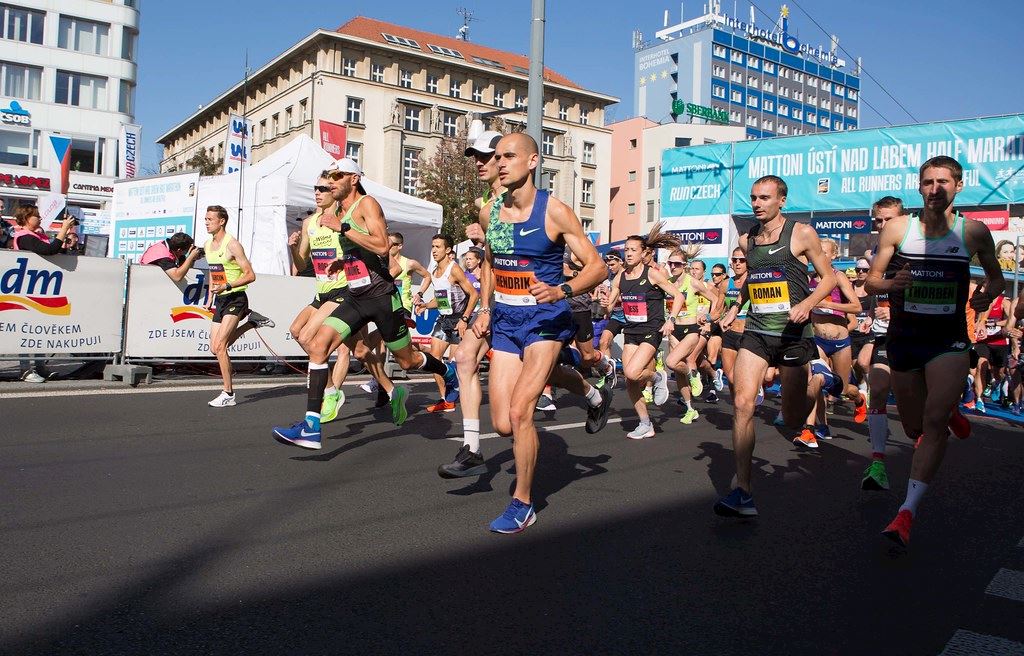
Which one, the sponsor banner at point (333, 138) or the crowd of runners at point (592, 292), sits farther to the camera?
the sponsor banner at point (333, 138)

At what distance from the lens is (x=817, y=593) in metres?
3.89

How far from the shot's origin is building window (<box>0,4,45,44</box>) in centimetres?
5300

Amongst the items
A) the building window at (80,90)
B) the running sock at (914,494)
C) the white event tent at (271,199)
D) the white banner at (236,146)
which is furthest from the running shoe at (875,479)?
the building window at (80,90)

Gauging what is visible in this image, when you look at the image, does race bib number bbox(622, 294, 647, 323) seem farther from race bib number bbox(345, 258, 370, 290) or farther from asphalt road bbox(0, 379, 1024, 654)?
race bib number bbox(345, 258, 370, 290)

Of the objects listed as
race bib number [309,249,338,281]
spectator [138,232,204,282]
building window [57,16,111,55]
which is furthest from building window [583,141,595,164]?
race bib number [309,249,338,281]

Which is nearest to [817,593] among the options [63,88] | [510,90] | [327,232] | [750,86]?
[327,232]

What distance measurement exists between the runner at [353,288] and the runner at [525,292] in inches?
72.9

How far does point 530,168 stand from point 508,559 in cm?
212

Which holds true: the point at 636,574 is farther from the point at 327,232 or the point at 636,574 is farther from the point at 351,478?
the point at 327,232

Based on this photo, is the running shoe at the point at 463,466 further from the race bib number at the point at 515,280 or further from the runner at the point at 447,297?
the runner at the point at 447,297

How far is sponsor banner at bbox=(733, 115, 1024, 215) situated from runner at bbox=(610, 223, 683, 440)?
64.8ft

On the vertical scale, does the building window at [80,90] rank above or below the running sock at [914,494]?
above

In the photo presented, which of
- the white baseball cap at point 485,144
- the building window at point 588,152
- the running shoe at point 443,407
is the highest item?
the building window at point 588,152

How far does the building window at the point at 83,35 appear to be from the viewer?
2159 inches
